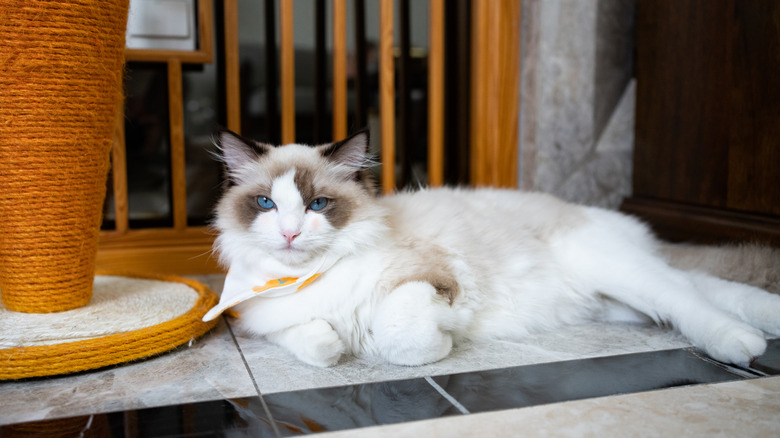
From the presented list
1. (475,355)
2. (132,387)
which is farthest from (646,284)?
(132,387)

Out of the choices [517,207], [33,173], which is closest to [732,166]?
[517,207]

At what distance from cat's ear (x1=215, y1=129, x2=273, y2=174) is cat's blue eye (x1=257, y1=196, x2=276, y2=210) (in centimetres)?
17

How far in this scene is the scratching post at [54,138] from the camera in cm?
153

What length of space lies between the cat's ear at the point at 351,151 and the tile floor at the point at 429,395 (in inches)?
21.7

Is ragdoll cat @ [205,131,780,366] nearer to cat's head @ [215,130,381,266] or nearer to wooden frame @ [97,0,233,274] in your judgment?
cat's head @ [215,130,381,266]

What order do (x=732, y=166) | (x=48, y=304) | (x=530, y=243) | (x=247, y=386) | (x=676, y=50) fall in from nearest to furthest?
(x=247, y=386) < (x=48, y=304) < (x=530, y=243) < (x=732, y=166) < (x=676, y=50)

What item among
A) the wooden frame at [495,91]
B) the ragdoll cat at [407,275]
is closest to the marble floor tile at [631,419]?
the ragdoll cat at [407,275]

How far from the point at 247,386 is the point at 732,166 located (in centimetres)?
198

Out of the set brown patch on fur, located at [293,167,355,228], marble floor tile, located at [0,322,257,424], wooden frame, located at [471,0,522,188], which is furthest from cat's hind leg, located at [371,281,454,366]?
wooden frame, located at [471,0,522,188]

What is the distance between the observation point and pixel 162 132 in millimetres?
2807

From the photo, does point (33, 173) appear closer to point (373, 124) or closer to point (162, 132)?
point (162, 132)

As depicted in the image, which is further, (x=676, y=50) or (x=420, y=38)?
(x=420, y=38)

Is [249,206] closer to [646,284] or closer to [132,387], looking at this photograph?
[132,387]

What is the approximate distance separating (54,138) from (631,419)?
160 cm
